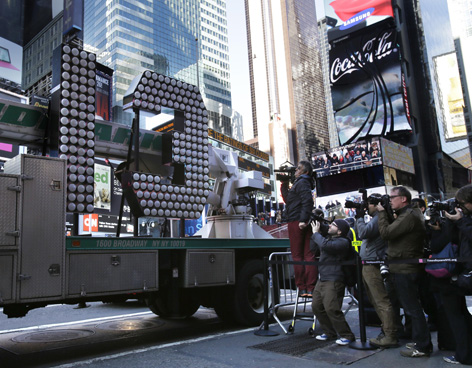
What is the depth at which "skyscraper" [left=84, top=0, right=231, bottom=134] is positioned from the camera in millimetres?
116625

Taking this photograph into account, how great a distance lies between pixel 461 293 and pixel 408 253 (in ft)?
2.61

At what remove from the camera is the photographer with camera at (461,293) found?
178 inches

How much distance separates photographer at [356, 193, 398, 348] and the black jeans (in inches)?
17.2

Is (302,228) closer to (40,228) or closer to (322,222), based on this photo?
(322,222)

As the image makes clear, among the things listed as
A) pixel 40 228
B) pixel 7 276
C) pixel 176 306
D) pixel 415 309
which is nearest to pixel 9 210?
pixel 40 228

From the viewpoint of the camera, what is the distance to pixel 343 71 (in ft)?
185

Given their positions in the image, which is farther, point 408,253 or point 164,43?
point 164,43

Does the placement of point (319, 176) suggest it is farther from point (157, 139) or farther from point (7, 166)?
point (7, 166)

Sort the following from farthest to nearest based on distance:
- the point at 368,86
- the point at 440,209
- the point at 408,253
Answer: the point at 368,86 → the point at 408,253 → the point at 440,209

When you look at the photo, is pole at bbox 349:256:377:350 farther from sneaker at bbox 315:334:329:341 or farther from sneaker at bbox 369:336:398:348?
sneaker at bbox 315:334:329:341

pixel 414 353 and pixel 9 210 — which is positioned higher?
pixel 9 210

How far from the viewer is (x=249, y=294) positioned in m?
7.73

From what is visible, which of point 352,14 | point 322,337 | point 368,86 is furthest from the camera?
point 352,14

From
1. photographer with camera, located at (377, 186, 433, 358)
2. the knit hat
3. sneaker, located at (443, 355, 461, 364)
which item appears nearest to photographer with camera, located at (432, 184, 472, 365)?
sneaker, located at (443, 355, 461, 364)
